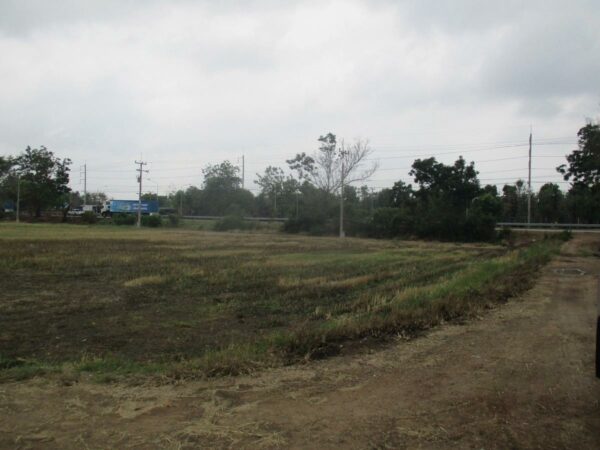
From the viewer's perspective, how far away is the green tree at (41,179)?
76938 millimetres

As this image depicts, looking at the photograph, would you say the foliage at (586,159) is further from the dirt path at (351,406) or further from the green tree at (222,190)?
the green tree at (222,190)

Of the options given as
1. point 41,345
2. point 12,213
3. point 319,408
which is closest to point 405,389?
point 319,408

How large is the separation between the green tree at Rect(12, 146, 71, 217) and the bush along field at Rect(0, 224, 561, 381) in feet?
215

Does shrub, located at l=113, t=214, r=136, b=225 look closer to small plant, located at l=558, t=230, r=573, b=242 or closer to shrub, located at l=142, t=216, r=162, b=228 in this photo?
shrub, located at l=142, t=216, r=162, b=228

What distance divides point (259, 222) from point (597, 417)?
64782mm

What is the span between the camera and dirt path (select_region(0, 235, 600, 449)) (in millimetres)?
3660

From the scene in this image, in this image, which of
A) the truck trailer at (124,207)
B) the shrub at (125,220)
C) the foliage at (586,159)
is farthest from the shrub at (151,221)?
the foliage at (586,159)

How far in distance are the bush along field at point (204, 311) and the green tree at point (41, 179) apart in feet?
215

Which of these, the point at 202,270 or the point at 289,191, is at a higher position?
the point at 289,191

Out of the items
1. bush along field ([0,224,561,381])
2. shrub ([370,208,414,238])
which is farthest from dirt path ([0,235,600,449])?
shrub ([370,208,414,238])

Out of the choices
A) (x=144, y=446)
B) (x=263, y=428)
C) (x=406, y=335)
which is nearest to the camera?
(x=144, y=446)

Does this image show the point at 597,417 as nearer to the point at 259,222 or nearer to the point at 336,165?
the point at 336,165

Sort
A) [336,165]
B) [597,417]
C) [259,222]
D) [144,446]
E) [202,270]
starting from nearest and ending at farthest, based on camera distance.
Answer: [144,446], [597,417], [202,270], [336,165], [259,222]

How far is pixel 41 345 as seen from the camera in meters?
7.01
